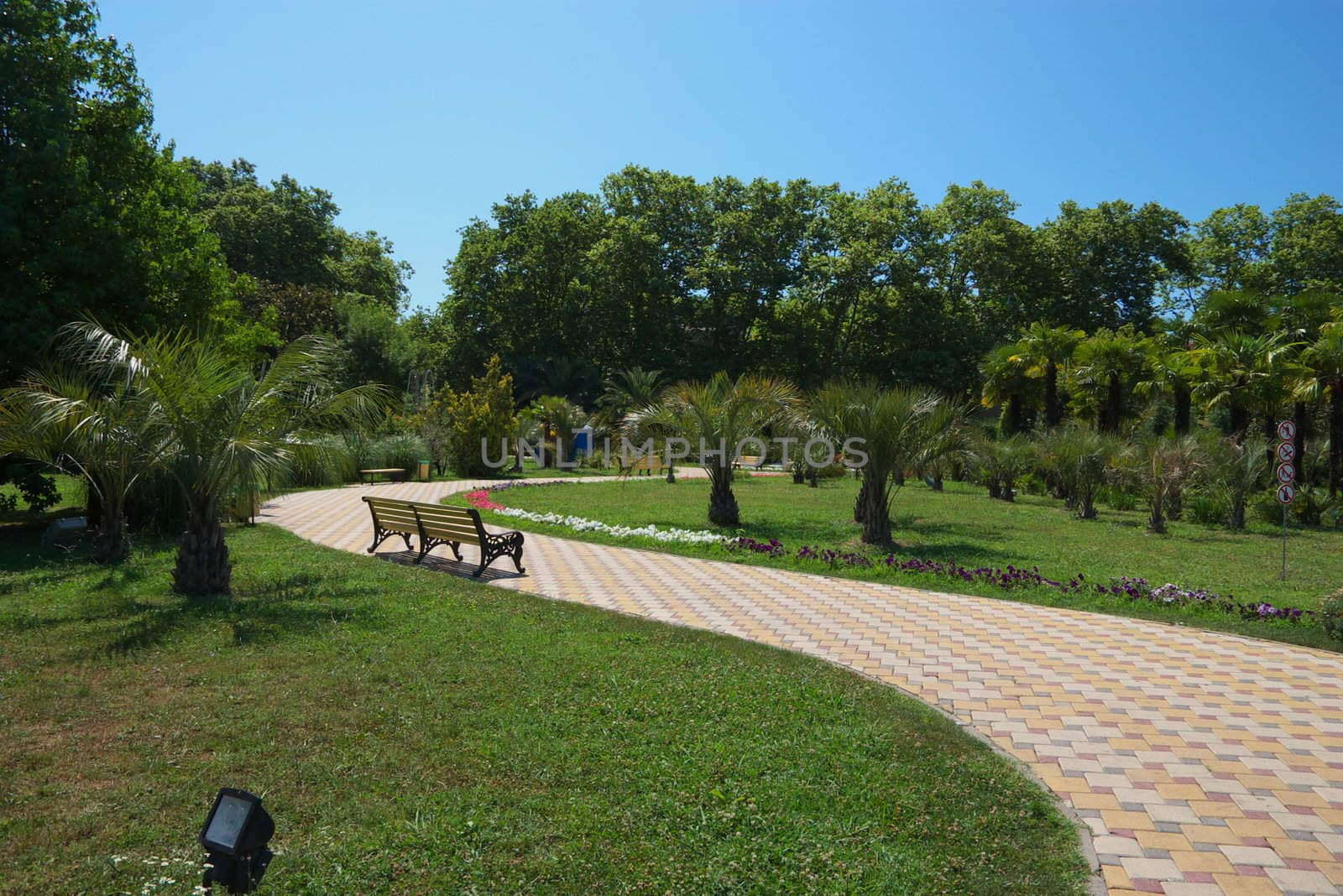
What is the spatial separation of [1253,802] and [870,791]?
1863 millimetres

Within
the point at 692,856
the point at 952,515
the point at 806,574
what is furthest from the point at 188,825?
the point at 952,515

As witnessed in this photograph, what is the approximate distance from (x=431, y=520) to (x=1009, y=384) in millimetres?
25776

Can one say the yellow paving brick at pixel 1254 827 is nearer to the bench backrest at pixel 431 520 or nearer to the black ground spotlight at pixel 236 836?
the black ground spotlight at pixel 236 836

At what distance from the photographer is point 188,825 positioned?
369cm

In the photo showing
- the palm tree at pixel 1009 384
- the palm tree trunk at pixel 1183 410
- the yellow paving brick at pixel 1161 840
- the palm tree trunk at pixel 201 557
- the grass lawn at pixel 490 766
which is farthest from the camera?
the palm tree at pixel 1009 384

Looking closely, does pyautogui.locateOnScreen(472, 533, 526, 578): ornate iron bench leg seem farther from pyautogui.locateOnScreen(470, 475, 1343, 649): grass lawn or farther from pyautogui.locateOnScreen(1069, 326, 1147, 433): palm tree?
pyautogui.locateOnScreen(1069, 326, 1147, 433): palm tree

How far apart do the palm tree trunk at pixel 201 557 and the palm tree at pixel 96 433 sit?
84 cm

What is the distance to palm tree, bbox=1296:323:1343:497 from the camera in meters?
20.2

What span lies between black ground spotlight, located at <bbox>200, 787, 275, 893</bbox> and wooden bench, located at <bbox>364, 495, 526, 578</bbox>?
7.22 metres

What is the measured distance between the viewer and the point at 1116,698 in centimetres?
579

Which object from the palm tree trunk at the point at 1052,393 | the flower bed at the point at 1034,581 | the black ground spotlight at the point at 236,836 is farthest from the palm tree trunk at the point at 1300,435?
the black ground spotlight at the point at 236,836

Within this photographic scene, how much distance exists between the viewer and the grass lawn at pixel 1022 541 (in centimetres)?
951

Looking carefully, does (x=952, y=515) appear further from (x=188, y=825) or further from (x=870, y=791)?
(x=188, y=825)

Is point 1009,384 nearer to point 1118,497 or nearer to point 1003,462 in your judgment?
point 1003,462
